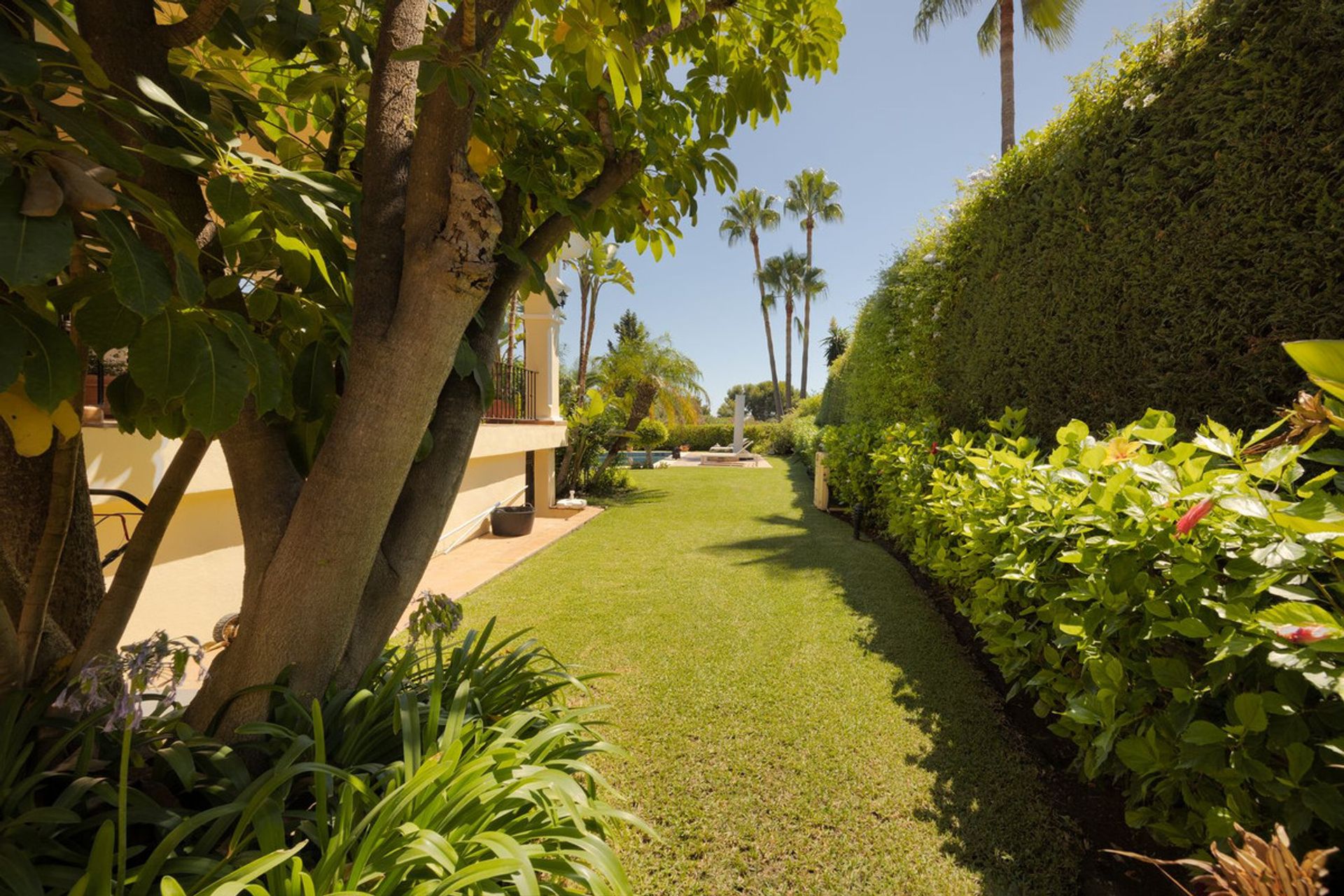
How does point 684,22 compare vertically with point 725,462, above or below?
above

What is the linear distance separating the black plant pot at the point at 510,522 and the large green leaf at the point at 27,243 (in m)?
8.09

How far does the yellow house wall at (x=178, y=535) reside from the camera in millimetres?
3373

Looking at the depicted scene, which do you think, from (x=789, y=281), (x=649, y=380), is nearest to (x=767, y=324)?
(x=789, y=281)

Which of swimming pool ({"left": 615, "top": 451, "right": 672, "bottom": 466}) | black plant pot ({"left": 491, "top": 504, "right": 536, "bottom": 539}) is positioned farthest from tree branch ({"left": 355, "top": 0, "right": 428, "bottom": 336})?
swimming pool ({"left": 615, "top": 451, "right": 672, "bottom": 466})

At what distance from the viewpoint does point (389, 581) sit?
6.58 ft

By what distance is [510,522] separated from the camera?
8.66m

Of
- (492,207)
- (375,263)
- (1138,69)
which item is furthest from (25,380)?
(1138,69)

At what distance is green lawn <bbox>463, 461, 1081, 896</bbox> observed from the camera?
2285mm

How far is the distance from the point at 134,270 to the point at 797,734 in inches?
137

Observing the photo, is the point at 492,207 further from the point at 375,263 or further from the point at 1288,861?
the point at 1288,861

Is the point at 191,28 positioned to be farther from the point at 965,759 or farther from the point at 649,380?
the point at 649,380

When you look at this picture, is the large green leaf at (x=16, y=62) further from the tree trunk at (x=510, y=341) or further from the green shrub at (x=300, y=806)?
the tree trunk at (x=510, y=341)

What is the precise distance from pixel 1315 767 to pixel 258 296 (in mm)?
3149

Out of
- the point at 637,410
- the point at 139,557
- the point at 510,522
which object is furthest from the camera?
the point at 637,410
